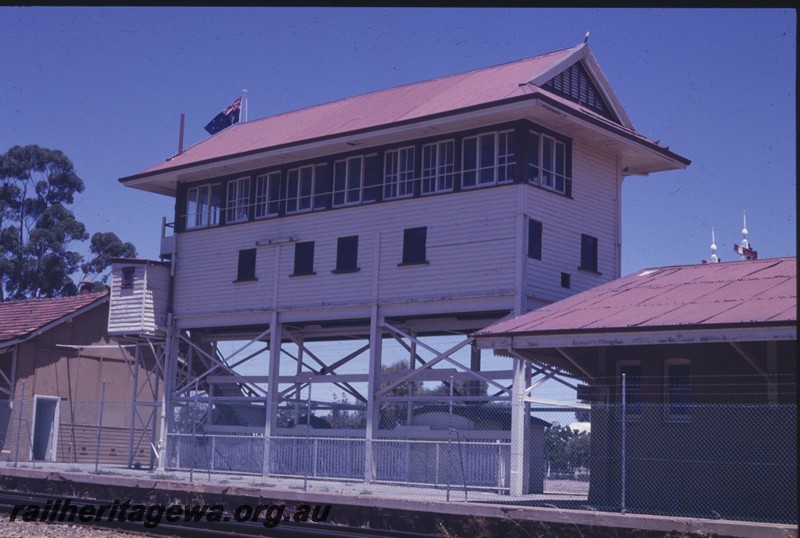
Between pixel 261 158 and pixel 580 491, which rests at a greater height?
pixel 261 158

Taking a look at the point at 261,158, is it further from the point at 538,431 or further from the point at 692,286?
the point at 692,286

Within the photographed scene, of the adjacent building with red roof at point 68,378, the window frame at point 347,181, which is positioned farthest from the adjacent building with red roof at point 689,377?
the adjacent building with red roof at point 68,378

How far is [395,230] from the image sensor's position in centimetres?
3023

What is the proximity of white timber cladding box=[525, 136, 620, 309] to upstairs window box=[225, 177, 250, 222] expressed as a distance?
35.1ft

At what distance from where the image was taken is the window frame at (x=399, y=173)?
3044 centimetres

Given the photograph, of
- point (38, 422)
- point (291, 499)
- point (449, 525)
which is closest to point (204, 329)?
point (38, 422)

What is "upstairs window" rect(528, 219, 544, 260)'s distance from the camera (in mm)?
28188

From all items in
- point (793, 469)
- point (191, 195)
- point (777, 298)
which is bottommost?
point (793, 469)

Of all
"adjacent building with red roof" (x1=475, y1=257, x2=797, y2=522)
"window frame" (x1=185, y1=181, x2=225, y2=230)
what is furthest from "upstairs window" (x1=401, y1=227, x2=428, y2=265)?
"window frame" (x1=185, y1=181, x2=225, y2=230)

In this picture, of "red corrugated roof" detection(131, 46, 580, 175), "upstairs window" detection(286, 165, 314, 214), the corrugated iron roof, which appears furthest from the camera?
"upstairs window" detection(286, 165, 314, 214)

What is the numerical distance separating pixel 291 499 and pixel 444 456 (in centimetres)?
655

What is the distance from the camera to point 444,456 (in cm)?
2745

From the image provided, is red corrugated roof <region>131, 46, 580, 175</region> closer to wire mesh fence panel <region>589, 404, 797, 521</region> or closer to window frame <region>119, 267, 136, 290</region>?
window frame <region>119, 267, 136, 290</region>

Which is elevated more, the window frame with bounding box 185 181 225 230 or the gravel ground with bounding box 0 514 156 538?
the window frame with bounding box 185 181 225 230
